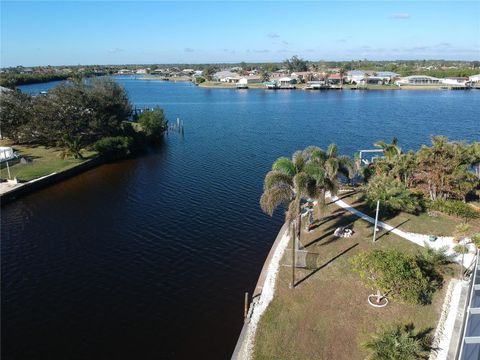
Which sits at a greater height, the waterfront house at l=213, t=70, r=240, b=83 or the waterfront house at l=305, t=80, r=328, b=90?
the waterfront house at l=213, t=70, r=240, b=83

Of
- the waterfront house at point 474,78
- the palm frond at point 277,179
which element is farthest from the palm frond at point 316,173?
the waterfront house at point 474,78

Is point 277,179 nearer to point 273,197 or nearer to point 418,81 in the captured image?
point 273,197

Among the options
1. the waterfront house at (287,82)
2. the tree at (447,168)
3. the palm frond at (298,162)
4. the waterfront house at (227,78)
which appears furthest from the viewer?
the waterfront house at (227,78)

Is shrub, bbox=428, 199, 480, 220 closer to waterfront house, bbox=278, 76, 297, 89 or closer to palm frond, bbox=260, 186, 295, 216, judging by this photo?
palm frond, bbox=260, 186, 295, 216

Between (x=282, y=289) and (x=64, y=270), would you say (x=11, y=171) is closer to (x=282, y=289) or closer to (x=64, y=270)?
(x=64, y=270)

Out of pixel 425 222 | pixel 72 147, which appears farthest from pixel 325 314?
pixel 72 147

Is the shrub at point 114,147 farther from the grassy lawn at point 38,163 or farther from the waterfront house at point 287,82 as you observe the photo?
the waterfront house at point 287,82

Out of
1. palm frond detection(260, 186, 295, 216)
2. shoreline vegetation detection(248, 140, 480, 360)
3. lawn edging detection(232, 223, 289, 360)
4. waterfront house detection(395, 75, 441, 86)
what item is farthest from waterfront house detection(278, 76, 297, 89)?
palm frond detection(260, 186, 295, 216)
